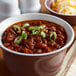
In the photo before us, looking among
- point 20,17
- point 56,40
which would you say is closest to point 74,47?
point 56,40

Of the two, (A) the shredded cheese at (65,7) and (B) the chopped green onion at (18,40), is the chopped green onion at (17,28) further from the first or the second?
(A) the shredded cheese at (65,7)

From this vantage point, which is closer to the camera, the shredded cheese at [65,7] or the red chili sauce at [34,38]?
the red chili sauce at [34,38]

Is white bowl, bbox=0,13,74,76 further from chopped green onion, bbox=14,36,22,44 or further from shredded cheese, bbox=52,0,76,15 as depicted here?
shredded cheese, bbox=52,0,76,15

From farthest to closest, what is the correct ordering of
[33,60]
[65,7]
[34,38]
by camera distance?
1. [65,7]
2. [34,38]
3. [33,60]

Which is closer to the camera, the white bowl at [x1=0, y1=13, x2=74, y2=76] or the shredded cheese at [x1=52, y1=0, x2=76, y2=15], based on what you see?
the white bowl at [x1=0, y1=13, x2=74, y2=76]

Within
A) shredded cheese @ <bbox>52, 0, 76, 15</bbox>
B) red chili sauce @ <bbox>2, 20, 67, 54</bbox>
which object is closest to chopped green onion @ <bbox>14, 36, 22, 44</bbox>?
red chili sauce @ <bbox>2, 20, 67, 54</bbox>

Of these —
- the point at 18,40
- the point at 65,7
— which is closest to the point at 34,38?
the point at 18,40

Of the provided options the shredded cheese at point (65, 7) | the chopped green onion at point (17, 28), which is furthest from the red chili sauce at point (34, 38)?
the shredded cheese at point (65, 7)

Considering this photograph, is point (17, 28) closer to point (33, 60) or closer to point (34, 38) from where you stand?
point (34, 38)
